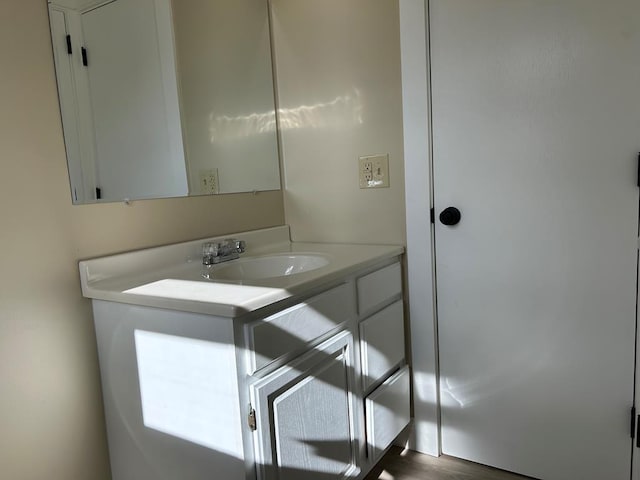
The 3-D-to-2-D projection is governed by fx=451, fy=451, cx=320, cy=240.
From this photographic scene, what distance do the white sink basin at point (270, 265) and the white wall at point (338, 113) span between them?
0.89 ft

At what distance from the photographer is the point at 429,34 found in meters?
1.56

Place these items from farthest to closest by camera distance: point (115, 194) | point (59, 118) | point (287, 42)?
point (287, 42) < point (115, 194) < point (59, 118)

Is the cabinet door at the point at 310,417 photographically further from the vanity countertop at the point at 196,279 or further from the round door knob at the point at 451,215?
the round door knob at the point at 451,215

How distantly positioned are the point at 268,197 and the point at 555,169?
1083mm

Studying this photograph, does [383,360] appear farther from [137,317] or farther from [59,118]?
[59,118]

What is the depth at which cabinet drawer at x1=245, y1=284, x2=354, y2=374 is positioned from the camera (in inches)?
40.6

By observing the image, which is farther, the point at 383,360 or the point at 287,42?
the point at 287,42

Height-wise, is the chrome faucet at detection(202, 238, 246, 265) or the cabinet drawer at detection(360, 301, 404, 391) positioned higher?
the chrome faucet at detection(202, 238, 246, 265)

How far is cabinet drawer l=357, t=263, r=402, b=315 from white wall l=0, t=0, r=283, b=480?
759 mm

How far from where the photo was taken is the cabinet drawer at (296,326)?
1032mm

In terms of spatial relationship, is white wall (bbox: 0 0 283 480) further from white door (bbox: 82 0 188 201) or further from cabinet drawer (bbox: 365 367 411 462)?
cabinet drawer (bbox: 365 367 411 462)

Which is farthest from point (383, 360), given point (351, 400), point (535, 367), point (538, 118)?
point (538, 118)

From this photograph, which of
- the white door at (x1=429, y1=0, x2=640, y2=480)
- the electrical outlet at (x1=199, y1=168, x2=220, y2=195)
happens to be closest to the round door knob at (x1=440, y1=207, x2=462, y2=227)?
the white door at (x1=429, y1=0, x2=640, y2=480)

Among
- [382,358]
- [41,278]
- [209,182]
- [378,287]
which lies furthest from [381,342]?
[41,278]
